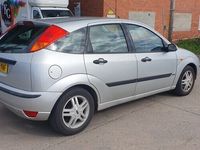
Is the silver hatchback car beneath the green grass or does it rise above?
above

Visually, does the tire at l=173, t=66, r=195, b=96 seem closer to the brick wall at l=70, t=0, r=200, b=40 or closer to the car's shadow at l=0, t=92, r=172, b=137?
the car's shadow at l=0, t=92, r=172, b=137

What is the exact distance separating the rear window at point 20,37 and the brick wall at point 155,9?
7.72m

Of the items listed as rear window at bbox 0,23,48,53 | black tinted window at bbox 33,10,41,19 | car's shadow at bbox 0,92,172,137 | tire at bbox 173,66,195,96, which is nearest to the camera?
rear window at bbox 0,23,48,53

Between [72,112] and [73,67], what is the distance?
0.59m

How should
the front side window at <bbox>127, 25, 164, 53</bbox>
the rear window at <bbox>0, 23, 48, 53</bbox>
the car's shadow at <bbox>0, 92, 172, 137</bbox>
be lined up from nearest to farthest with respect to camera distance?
the rear window at <bbox>0, 23, 48, 53</bbox> < the car's shadow at <bbox>0, 92, 172, 137</bbox> < the front side window at <bbox>127, 25, 164, 53</bbox>

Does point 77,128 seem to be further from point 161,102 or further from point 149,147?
point 161,102

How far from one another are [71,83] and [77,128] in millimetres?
652

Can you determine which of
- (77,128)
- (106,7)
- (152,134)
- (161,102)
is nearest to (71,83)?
(77,128)

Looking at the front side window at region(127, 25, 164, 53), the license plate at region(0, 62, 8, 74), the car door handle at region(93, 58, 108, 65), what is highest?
the front side window at region(127, 25, 164, 53)

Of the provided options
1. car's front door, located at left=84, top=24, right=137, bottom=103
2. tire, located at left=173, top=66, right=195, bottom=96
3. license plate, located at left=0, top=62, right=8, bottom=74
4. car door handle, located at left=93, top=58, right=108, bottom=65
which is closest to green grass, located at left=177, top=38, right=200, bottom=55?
tire, located at left=173, top=66, right=195, bottom=96

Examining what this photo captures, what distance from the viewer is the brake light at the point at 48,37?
3826mm

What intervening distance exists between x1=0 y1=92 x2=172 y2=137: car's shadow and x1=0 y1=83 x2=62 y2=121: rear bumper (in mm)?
473

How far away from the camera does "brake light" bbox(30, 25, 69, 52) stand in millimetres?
3826

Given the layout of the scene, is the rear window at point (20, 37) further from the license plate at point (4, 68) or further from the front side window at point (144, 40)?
the front side window at point (144, 40)
